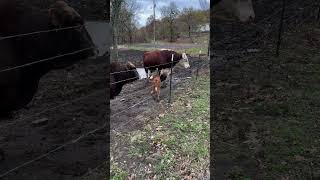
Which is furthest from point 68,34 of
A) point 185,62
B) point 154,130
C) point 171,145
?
point 185,62

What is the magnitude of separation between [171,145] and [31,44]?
2268 mm

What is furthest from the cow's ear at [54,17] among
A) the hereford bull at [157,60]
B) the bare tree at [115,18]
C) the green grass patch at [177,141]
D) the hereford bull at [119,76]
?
the bare tree at [115,18]

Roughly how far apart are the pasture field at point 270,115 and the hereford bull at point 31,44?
2135mm

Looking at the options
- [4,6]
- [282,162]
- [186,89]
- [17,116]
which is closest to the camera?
[4,6]

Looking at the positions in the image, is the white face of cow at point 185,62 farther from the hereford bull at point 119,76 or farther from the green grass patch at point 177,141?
the hereford bull at point 119,76

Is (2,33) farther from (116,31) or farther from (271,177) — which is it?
(116,31)

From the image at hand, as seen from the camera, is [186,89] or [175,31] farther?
[175,31]

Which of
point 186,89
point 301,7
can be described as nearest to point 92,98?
point 186,89

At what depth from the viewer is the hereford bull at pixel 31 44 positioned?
12.8 feet

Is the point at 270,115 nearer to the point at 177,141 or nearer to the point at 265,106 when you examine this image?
the point at 265,106

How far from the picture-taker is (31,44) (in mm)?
4051

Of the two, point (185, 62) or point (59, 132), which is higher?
point (185, 62)

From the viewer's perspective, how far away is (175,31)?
12.1 metres

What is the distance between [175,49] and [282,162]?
682 cm
